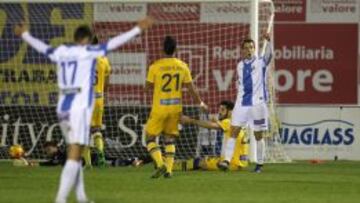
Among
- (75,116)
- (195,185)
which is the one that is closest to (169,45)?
(195,185)

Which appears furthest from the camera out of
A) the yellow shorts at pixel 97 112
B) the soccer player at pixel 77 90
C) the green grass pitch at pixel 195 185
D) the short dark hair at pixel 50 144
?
the short dark hair at pixel 50 144

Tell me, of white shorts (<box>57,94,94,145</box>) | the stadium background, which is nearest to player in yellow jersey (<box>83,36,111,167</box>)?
the stadium background

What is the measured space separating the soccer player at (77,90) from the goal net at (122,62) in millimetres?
9281

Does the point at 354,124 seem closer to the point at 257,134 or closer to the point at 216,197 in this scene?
the point at 257,134

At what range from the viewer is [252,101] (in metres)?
17.4

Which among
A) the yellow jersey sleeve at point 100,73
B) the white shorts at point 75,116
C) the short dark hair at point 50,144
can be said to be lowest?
the short dark hair at point 50,144

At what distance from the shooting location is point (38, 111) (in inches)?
846

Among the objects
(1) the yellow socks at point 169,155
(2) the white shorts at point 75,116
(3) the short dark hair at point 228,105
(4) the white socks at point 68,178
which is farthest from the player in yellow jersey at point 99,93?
(4) the white socks at point 68,178

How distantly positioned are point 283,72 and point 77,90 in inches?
601

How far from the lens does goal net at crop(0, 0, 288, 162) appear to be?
837 inches

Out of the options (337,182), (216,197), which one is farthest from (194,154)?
(216,197)

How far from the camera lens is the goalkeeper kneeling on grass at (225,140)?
58.9 ft

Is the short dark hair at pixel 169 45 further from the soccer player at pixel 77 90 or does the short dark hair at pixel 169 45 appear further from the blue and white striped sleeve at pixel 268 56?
the soccer player at pixel 77 90

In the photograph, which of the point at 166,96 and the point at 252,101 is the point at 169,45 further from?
the point at 252,101
